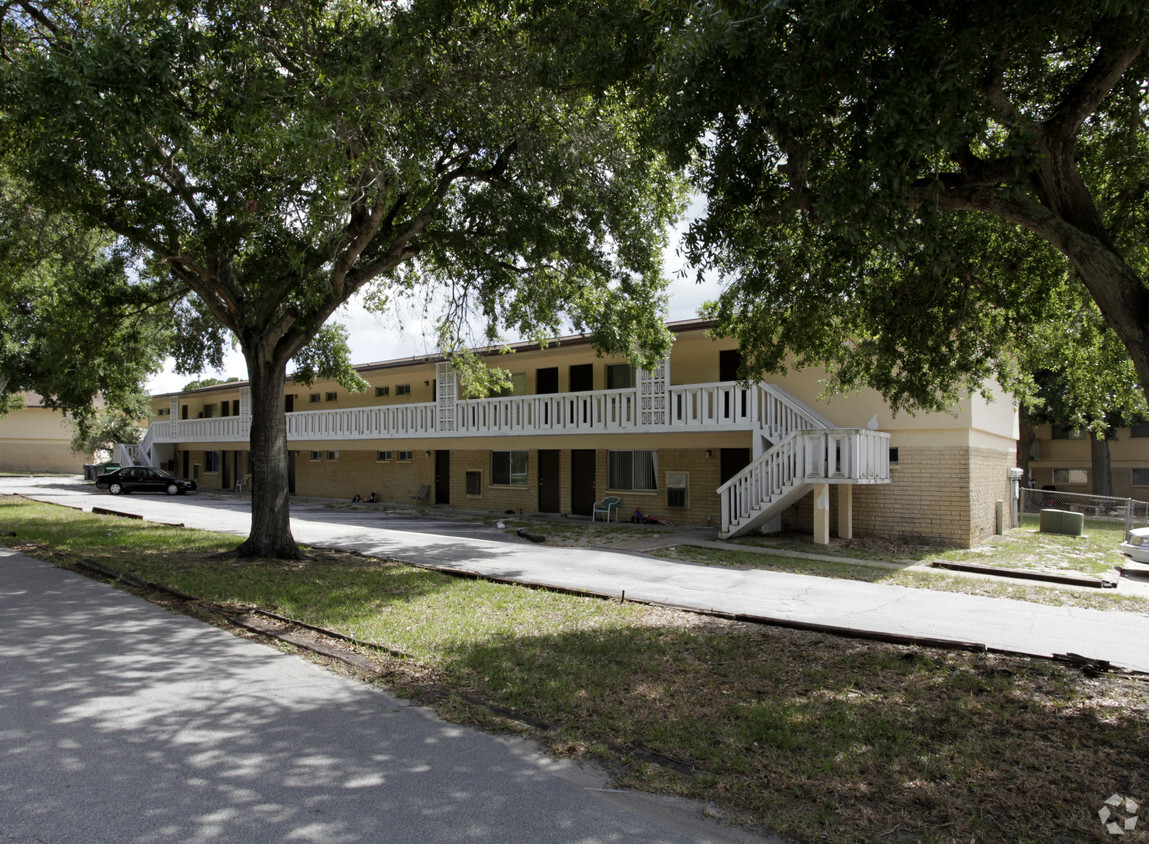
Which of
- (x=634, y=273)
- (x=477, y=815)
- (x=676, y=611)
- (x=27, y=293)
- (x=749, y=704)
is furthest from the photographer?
(x=27, y=293)

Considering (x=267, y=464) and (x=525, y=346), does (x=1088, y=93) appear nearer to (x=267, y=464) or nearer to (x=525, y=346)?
(x=267, y=464)

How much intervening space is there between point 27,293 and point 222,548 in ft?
45.4

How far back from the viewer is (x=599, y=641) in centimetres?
729

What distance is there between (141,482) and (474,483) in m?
17.9

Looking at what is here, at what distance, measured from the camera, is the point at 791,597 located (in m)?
10.2

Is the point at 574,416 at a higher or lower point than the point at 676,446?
higher

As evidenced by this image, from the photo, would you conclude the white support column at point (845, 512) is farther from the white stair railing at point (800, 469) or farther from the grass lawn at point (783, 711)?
the grass lawn at point (783, 711)

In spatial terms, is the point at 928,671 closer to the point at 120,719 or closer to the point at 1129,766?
the point at 1129,766

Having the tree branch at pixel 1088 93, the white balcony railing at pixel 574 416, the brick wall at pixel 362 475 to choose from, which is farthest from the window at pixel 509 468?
the tree branch at pixel 1088 93

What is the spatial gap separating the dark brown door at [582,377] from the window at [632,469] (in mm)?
2150

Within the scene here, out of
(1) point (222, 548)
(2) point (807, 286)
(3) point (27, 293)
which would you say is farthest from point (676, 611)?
(3) point (27, 293)

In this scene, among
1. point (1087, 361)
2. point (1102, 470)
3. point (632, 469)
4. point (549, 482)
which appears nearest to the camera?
point (1087, 361)

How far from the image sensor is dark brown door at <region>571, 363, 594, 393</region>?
22123 millimetres

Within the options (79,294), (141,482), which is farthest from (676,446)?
(141,482)
